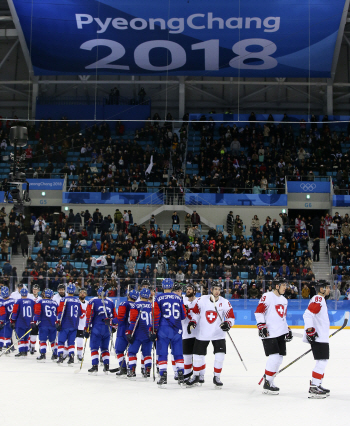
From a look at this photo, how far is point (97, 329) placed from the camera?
421 inches

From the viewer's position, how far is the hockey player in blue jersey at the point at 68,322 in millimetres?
11750

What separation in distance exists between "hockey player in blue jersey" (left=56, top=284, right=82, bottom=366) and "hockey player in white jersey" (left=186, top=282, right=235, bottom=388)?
321cm

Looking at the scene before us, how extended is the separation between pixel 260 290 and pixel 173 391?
34.4 feet

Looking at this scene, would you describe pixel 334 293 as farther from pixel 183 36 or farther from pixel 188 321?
pixel 183 36

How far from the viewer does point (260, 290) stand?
19.0 meters

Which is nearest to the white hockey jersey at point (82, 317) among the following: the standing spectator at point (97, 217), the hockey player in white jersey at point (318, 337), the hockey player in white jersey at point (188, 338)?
the hockey player in white jersey at point (188, 338)

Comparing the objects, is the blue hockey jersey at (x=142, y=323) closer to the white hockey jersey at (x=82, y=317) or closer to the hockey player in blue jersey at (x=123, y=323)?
the hockey player in blue jersey at (x=123, y=323)

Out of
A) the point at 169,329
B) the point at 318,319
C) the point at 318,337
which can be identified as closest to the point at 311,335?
the point at 318,337

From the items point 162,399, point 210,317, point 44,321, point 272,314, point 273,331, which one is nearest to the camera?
point 162,399

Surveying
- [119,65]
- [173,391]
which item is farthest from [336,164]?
[173,391]

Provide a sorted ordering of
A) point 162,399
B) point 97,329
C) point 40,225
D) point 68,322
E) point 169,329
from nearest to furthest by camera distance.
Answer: point 162,399 → point 169,329 → point 97,329 → point 68,322 → point 40,225

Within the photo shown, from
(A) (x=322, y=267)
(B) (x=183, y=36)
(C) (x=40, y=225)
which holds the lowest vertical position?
(A) (x=322, y=267)

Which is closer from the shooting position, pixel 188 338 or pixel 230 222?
pixel 188 338

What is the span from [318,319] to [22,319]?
701 cm
